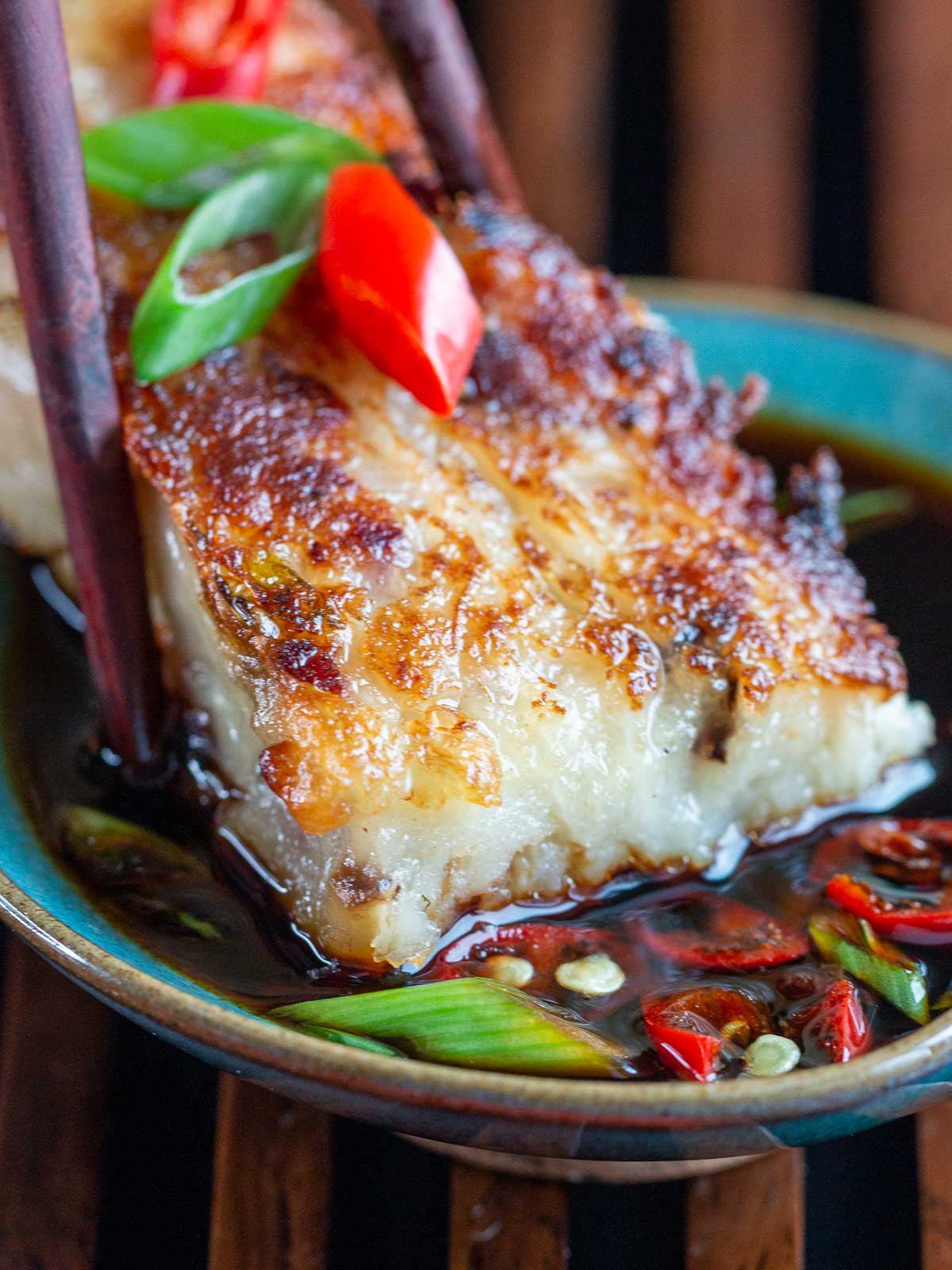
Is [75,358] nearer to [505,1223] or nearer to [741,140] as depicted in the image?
[505,1223]

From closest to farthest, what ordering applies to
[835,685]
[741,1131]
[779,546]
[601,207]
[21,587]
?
1. [741,1131]
2. [835,685]
3. [779,546]
4. [21,587]
5. [601,207]

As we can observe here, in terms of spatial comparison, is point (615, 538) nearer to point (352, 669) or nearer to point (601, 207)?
point (352, 669)

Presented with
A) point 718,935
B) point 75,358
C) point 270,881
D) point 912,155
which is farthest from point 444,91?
point 912,155

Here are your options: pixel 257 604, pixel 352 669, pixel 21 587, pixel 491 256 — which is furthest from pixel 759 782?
pixel 21 587

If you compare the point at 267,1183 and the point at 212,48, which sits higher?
the point at 212,48

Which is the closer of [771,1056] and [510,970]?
[771,1056]
